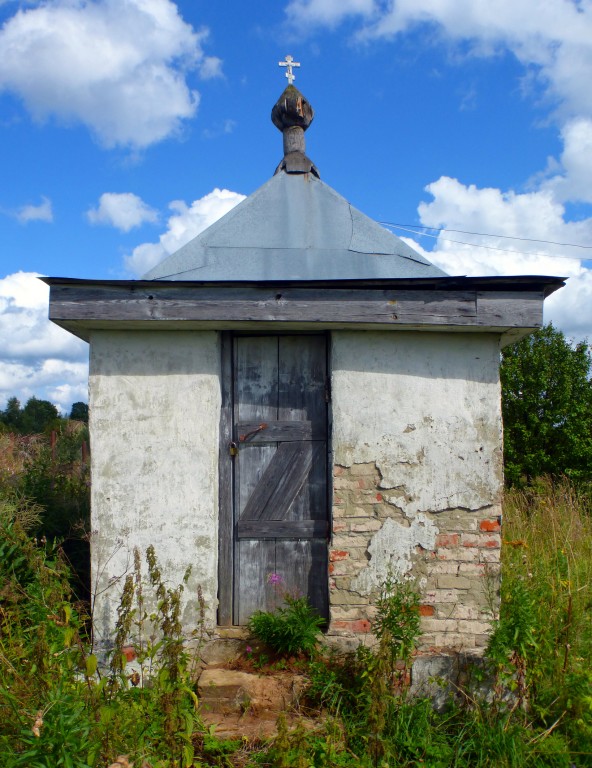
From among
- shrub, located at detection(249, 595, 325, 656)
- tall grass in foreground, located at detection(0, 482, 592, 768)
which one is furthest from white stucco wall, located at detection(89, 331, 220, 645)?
tall grass in foreground, located at detection(0, 482, 592, 768)

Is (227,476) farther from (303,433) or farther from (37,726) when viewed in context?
(37,726)

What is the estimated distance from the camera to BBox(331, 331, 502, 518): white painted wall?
4.36 meters

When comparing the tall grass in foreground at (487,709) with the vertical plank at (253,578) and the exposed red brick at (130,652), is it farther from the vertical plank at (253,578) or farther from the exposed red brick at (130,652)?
the exposed red brick at (130,652)

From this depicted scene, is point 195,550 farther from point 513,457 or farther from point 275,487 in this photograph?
point 513,457

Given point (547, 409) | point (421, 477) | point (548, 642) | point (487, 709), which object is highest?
point (547, 409)

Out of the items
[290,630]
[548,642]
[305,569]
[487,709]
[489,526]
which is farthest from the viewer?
[305,569]

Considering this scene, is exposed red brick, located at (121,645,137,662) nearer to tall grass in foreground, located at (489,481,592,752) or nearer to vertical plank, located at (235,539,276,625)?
vertical plank, located at (235,539,276,625)

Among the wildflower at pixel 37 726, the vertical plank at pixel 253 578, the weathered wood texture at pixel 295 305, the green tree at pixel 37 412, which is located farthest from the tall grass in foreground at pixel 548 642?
the green tree at pixel 37 412

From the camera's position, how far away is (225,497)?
4.55 metres

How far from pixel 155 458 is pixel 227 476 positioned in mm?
525

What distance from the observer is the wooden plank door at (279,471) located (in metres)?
4.52

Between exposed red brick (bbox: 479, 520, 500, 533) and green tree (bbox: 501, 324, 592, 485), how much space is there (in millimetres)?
5655

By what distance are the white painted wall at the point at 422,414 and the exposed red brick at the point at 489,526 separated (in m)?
0.12

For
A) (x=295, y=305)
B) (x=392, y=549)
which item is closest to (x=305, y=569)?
(x=392, y=549)
